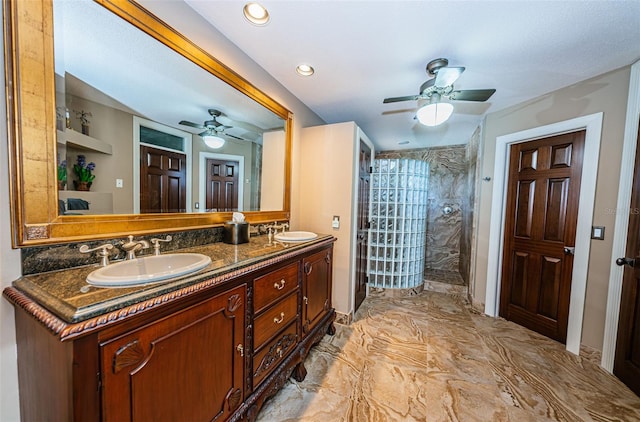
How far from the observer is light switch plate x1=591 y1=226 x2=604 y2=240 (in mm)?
1826

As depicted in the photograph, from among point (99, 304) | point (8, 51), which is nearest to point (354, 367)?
point (99, 304)

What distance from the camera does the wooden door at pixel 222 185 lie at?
62.5 inches

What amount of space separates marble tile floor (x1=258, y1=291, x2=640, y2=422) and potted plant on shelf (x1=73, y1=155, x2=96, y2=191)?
1535mm

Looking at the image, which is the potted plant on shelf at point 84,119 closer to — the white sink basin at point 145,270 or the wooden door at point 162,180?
the wooden door at point 162,180

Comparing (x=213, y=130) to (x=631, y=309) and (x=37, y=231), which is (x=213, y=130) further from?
(x=631, y=309)

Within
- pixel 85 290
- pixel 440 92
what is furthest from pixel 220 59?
pixel 440 92

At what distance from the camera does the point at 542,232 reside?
2264mm

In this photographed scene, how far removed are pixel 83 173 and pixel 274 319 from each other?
1172mm

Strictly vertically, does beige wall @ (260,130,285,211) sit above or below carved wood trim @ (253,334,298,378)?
above

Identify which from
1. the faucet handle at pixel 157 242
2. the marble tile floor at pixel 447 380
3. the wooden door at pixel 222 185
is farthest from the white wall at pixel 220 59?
the marble tile floor at pixel 447 380

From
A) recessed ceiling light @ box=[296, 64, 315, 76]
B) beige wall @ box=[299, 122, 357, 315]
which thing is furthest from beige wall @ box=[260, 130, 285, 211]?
recessed ceiling light @ box=[296, 64, 315, 76]

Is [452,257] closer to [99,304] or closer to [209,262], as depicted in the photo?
[209,262]

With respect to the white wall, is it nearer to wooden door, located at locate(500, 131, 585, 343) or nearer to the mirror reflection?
the mirror reflection

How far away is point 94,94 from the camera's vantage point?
3.42ft
